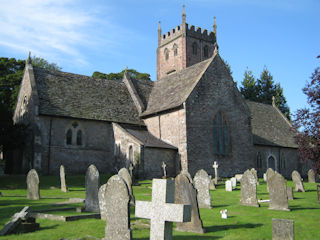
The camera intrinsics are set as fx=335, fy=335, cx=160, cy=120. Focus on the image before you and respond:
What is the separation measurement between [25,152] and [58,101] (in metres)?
5.05

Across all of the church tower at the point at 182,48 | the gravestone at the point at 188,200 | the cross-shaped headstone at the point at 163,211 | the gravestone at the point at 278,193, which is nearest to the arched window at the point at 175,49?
the church tower at the point at 182,48

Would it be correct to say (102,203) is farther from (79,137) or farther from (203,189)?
(79,137)

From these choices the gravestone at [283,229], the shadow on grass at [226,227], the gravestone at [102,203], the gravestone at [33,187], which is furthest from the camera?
the gravestone at [33,187]

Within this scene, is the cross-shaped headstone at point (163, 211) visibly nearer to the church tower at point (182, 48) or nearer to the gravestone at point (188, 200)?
the gravestone at point (188, 200)

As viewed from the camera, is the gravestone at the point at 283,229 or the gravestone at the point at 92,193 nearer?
the gravestone at the point at 283,229

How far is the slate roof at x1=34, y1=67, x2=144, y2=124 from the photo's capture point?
93.9ft

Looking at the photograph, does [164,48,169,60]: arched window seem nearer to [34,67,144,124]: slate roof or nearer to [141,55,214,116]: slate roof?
[141,55,214,116]: slate roof

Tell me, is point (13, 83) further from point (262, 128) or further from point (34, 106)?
point (262, 128)

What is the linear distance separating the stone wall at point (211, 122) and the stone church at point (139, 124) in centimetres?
8

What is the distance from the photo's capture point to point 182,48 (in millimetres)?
51219

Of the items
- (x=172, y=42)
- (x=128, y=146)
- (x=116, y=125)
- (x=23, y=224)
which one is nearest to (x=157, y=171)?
(x=128, y=146)

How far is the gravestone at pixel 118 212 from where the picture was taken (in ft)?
26.6

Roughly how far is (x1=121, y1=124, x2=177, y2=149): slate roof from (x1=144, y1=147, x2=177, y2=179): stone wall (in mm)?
367

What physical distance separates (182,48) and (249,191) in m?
39.0
